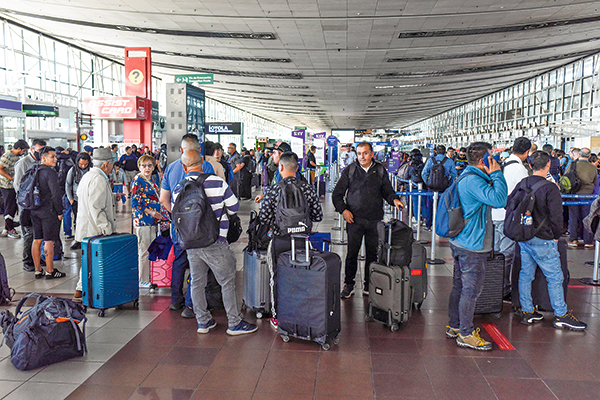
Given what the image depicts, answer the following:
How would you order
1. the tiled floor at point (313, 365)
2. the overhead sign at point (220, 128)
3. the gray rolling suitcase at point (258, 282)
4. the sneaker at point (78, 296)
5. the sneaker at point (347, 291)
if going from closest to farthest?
1. the tiled floor at point (313, 365)
2. the gray rolling suitcase at point (258, 282)
3. the sneaker at point (78, 296)
4. the sneaker at point (347, 291)
5. the overhead sign at point (220, 128)

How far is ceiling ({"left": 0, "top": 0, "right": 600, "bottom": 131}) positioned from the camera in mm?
15922

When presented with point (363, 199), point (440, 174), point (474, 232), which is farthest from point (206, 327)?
point (440, 174)

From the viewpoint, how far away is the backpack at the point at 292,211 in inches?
158

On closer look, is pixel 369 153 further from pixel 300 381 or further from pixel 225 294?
pixel 300 381

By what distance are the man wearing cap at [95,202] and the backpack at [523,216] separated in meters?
3.99

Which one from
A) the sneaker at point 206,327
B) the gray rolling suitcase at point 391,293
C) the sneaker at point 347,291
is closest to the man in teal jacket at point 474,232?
the gray rolling suitcase at point 391,293

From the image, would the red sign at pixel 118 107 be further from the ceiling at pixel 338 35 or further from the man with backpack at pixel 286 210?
the man with backpack at pixel 286 210

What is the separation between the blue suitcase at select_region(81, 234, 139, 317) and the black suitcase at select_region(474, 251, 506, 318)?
3531 mm

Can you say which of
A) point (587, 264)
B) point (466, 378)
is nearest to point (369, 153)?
point (466, 378)

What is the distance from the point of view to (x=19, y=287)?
18.7 feet

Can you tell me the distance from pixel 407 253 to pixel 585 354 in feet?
5.29

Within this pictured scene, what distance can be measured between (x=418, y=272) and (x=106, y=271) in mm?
3102

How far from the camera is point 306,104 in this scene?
4938cm

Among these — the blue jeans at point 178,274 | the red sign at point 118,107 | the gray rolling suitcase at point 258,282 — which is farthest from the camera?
the red sign at point 118,107
